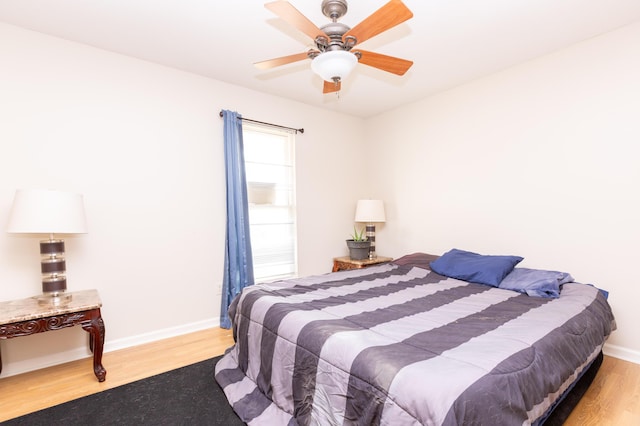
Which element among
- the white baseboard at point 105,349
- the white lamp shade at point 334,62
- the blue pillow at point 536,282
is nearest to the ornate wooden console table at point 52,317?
the white baseboard at point 105,349

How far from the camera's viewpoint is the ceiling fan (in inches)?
63.4

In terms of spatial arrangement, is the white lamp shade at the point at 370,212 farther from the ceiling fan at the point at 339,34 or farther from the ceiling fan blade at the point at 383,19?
the ceiling fan blade at the point at 383,19

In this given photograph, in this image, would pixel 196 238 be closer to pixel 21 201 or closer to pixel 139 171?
pixel 139 171

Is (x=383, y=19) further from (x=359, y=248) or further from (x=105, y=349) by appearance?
(x=105, y=349)

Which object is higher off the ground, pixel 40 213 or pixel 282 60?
pixel 282 60

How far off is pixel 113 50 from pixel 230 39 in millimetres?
1099

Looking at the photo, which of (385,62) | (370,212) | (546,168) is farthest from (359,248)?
(385,62)

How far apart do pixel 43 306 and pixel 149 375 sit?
0.88m

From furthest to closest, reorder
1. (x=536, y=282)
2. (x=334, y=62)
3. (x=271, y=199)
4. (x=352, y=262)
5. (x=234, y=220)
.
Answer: (x=352, y=262) → (x=271, y=199) → (x=234, y=220) → (x=536, y=282) → (x=334, y=62)

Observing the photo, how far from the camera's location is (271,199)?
384 centimetres

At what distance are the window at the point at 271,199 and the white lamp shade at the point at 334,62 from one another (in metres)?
1.91

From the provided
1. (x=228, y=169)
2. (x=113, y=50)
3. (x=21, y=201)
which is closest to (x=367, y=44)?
(x=228, y=169)

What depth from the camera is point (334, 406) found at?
144 centimetres

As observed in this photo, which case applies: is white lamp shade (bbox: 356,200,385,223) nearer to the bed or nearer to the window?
the window
